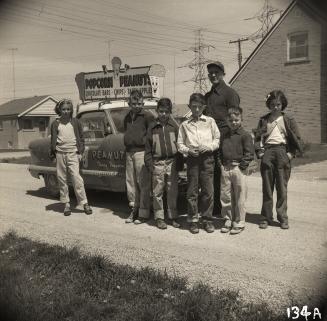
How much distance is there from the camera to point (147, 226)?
603 cm

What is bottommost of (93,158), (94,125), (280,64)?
(93,158)

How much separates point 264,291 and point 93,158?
14.4 ft

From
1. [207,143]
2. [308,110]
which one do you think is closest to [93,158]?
[207,143]

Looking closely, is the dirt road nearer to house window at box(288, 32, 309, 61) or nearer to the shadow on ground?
the shadow on ground

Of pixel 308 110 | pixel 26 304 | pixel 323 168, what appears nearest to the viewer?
pixel 26 304

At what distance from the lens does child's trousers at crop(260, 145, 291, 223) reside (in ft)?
18.6

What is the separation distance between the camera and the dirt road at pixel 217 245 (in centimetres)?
384

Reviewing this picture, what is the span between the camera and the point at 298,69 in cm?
1859

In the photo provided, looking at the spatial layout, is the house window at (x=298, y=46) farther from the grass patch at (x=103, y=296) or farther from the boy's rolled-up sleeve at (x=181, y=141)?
the grass patch at (x=103, y=296)

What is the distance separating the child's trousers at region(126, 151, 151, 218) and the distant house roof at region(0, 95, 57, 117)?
30889 millimetres

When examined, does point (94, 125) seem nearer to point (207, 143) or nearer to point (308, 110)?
point (207, 143)

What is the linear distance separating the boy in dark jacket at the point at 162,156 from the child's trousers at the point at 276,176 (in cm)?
118

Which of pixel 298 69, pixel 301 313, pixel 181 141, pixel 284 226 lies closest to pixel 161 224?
pixel 181 141

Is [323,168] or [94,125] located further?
[323,168]
